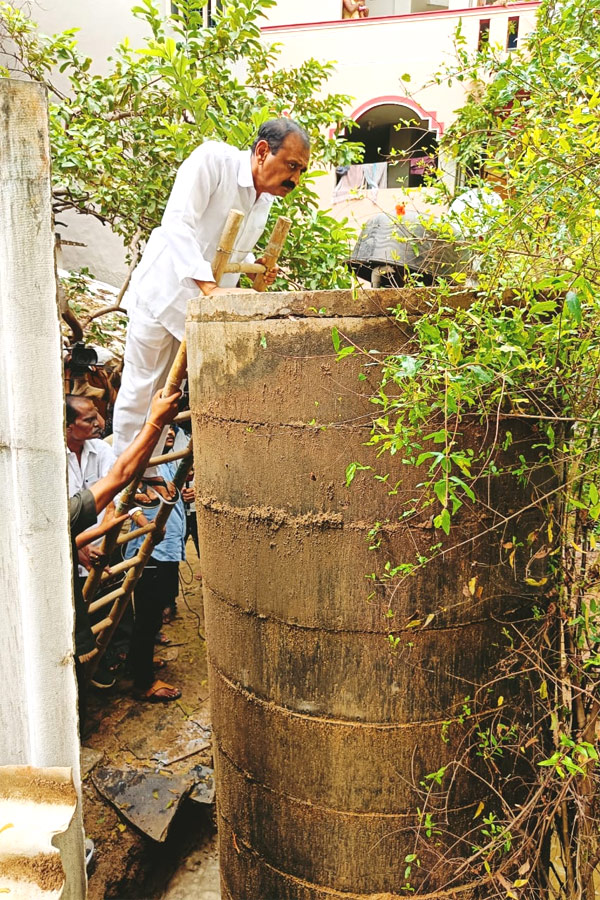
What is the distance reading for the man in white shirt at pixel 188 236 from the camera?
9.99ft

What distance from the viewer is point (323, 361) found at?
7.24 ft

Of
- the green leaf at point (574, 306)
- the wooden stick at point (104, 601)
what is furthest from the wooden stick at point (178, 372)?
the green leaf at point (574, 306)

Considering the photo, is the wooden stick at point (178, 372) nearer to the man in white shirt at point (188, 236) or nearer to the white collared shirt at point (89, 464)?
the man in white shirt at point (188, 236)

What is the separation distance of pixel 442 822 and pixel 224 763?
2.97 feet

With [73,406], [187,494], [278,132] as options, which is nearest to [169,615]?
[187,494]

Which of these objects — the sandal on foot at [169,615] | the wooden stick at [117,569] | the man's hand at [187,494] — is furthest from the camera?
the sandal on foot at [169,615]

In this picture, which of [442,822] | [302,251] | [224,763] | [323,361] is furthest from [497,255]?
[302,251]

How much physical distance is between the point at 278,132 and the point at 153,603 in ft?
10.6

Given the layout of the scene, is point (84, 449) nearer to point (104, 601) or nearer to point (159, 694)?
point (104, 601)

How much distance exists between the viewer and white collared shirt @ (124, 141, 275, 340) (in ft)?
9.80

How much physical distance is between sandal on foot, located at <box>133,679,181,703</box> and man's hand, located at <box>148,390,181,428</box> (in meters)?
2.72

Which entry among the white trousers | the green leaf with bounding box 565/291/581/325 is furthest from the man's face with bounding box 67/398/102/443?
the green leaf with bounding box 565/291/581/325

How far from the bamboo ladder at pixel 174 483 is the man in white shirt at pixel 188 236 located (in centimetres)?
13

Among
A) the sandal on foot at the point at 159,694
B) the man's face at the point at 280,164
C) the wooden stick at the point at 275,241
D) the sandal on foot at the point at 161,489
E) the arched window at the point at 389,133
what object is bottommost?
the sandal on foot at the point at 159,694
